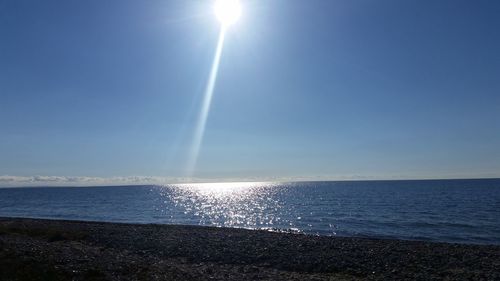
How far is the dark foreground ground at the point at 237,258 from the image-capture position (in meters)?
18.0

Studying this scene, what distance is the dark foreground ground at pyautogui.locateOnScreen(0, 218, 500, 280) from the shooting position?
1797 centimetres

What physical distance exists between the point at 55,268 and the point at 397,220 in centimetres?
4551

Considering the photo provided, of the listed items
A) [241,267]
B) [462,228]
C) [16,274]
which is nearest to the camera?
[16,274]

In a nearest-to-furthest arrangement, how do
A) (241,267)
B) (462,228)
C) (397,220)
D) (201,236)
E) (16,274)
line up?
(16,274) < (241,267) < (201,236) < (462,228) < (397,220)

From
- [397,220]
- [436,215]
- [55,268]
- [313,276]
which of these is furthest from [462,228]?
[55,268]

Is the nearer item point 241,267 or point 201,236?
point 241,267

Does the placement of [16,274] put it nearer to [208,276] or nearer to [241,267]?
[208,276]

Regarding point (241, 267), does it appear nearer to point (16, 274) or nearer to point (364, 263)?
point (364, 263)

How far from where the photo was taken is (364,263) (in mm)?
23438

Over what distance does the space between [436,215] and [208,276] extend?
48213 millimetres

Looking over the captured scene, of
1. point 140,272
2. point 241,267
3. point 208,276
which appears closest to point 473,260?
point 241,267

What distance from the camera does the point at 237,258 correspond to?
2509 cm

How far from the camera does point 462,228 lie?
147 ft

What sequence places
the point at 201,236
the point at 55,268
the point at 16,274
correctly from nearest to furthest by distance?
the point at 16,274 < the point at 55,268 < the point at 201,236
